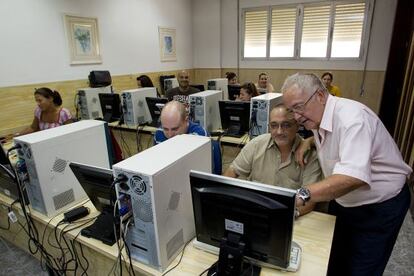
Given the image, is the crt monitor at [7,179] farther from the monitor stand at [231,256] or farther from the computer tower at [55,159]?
the monitor stand at [231,256]

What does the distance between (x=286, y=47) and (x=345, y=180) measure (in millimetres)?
5611

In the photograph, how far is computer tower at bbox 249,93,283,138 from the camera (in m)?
2.62

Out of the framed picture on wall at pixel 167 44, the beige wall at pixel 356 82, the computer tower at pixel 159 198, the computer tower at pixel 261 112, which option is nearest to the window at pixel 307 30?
the beige wall at pixel 356 82

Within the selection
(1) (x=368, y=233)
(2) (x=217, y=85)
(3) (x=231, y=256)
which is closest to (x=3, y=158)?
(3) (x=231, y=256)

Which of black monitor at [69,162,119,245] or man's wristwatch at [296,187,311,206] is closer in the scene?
man's wristwatch at [296,187,311,206]

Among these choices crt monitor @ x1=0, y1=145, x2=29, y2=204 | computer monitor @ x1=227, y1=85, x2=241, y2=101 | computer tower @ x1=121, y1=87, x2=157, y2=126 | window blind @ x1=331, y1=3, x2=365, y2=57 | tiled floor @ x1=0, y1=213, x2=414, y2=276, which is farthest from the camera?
window blind @ x1=331, y1=3, x2=365, y2=57

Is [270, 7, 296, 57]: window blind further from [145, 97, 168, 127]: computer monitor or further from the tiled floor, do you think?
the tiled floor

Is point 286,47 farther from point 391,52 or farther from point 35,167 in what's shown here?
point 35,167

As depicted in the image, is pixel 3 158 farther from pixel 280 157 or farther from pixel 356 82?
pixel 356 82

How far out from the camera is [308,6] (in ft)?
18.5

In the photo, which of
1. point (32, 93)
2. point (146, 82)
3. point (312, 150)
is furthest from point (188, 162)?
point (146, 82)

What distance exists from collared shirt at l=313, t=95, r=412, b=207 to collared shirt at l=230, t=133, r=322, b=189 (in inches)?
4.9

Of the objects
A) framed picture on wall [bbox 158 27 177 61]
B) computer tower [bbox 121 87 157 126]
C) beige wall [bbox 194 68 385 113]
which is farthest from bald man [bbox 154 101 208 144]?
beige wall [bbox 194 68 385 113]

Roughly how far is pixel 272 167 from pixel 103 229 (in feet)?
3.27
